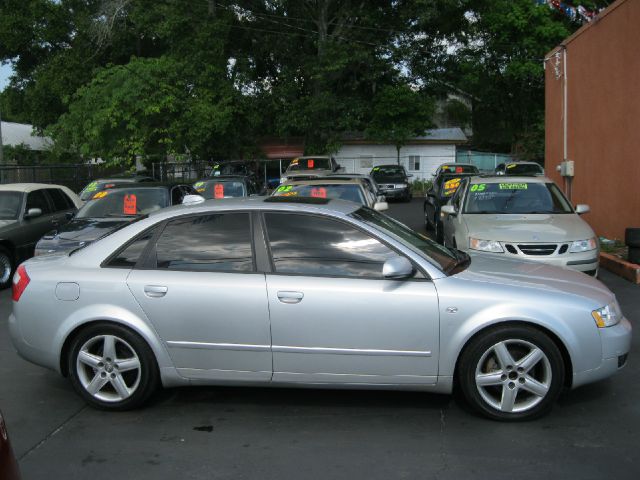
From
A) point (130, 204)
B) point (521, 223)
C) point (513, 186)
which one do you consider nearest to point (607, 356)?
point (521, 223)

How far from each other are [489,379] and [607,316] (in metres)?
A: 0.96

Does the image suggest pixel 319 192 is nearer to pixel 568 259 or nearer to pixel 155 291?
pixel 568 259

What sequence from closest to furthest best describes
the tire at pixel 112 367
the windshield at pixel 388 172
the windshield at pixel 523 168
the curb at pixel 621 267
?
the tire at pixel 112 367
the curb at pixel 621 267
the windshield at pixel 523 168
the windshield at pixel 388 172

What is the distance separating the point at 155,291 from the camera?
4590 mm

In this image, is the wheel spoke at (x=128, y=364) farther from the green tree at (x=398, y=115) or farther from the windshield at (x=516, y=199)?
the green tree at (x=398, y=115)

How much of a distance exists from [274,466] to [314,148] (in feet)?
105

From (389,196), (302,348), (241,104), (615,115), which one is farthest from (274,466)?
(241,104)

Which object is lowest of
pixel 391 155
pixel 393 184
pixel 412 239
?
pixel 393 184

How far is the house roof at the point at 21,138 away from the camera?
43.4 meters

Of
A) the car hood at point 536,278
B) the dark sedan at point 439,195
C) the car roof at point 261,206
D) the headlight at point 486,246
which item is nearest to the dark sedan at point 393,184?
the dark sedan at point 439,195

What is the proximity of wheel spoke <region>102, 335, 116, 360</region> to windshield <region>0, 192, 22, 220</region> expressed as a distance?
22.8 ft

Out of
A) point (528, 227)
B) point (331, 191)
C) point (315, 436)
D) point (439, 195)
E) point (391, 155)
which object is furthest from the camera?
point (391, 155)

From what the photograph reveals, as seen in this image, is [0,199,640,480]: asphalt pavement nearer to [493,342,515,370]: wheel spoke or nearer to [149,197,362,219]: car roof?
[493,342,515,370]: wheel spoke

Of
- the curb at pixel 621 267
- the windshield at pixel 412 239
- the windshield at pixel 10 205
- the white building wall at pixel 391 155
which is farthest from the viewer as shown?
the white building wall at pixel 391 155
